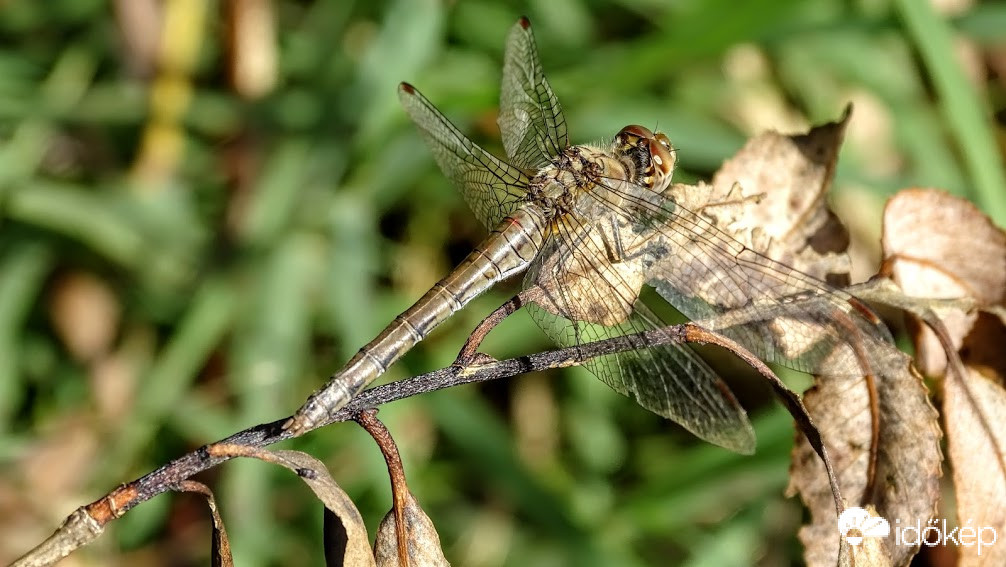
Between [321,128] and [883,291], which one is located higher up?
[321,128]

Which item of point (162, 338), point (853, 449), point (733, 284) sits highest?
point (162, 338)

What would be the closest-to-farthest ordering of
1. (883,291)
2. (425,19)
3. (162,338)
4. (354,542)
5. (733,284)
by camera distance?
(354,542), (883,291), (733,284), (425,19), (162,338)

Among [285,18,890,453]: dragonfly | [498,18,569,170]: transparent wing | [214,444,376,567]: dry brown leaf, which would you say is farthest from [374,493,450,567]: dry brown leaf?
[498,18,569,170]: transparent wing

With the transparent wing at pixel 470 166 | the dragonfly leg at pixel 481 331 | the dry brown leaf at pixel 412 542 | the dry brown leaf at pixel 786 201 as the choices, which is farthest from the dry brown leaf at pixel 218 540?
the transparent wing at pixel 470 166

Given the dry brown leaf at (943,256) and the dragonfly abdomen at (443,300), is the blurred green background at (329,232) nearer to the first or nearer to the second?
the dragonfly abdomen at (443,300)

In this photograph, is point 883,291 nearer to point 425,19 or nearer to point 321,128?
point 425,19

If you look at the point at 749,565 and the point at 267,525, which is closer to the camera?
the point at 749,565

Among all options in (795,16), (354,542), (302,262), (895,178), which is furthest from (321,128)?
(354,542)
